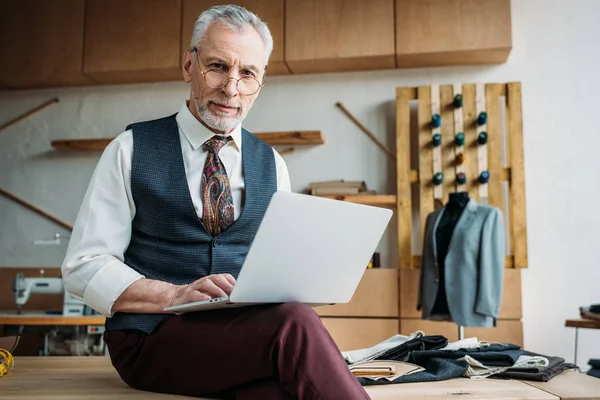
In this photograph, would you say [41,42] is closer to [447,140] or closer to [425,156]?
[425,156]

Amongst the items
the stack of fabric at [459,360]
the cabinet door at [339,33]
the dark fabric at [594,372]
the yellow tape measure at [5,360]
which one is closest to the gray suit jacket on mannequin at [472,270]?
the dark fabric at [594,372]

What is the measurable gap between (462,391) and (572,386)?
301 millimetres

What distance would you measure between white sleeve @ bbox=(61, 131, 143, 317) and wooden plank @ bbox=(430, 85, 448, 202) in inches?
120

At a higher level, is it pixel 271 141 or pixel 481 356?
pixel 271 141

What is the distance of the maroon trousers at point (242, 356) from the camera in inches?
46.8

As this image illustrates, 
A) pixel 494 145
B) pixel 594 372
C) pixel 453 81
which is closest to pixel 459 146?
pixel 494 145

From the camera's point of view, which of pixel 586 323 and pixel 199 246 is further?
pixel 586 323

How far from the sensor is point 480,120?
14.1ft

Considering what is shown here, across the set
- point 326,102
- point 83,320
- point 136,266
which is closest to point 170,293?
point 136,266

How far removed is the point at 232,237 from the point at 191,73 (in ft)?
1.71

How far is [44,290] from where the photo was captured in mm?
4035

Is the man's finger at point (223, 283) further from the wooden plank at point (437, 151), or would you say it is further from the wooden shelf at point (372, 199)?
the wooden plank at point (437, 151)

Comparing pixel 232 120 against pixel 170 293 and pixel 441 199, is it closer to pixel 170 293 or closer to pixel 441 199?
pixel 170 293

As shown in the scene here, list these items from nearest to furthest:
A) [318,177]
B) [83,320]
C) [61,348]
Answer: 1. [83,320]
2. [61,348]
3. [318,177]
